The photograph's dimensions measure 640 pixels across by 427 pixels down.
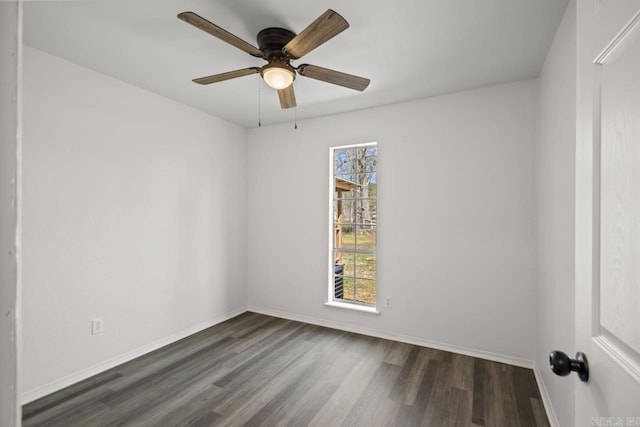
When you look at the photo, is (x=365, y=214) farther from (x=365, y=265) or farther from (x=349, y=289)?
(x=349, y=289)

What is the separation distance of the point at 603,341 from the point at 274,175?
3.76 metres

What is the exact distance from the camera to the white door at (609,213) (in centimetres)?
62

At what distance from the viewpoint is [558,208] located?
6.33 feet

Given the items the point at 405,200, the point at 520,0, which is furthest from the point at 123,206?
the point at 520,0

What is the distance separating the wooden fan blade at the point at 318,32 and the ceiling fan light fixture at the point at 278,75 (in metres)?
0.10

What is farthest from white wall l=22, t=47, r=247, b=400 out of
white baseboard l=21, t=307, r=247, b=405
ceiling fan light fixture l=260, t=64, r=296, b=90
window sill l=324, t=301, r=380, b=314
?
ceiling fan light fixture l=260, t=64, r=296, b=90

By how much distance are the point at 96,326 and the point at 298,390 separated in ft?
6.00

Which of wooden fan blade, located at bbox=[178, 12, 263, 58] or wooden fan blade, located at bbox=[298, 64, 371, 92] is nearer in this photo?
wooden fan blade, located at bbox=[178, 12, 263, 58]

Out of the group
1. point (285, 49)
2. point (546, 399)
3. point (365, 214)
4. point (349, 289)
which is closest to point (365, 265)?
point (349, 289)

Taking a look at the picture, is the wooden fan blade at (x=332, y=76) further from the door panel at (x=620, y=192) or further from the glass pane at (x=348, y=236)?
the glass pane at (x=348, y=236)

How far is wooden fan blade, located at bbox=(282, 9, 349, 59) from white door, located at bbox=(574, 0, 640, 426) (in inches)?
39.4

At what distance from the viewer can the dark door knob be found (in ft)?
2.56

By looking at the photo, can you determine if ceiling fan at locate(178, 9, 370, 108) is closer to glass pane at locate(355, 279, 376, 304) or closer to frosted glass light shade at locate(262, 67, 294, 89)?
frosted glass light shade at locate(262, 67, 294, 89)

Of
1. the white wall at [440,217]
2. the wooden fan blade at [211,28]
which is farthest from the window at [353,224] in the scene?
the wooden fan blade at [211,28]
